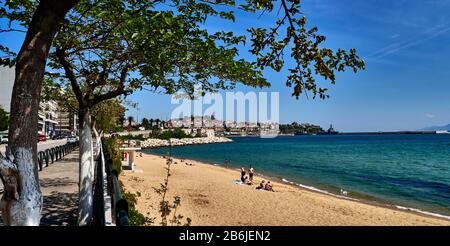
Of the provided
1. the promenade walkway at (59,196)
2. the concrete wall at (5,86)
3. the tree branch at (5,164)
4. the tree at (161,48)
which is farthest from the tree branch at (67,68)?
the concrete wall at (5,86)

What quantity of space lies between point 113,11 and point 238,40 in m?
2.05

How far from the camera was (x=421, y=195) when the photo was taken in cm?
3734

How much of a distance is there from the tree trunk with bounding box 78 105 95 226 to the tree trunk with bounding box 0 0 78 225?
5723mm

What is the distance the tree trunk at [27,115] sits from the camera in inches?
162

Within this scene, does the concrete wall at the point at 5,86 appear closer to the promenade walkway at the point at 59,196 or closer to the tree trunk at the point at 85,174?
the promenade walkway at the point at 59,196

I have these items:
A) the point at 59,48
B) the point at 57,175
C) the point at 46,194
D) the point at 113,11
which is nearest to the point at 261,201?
the point at 57,175

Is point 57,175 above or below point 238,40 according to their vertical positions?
below

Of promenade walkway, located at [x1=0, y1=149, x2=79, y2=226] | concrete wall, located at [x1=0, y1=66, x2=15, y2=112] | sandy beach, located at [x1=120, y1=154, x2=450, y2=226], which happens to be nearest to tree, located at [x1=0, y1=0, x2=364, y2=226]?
promenade walkway, located at [x1=0, y1=149, x2=79, y2=226]

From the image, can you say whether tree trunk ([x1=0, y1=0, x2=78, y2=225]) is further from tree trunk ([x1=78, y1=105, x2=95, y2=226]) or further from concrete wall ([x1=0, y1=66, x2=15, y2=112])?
concrete wall ([x1=0, y1=66, x2=15, y2=112])

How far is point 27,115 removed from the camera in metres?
4.20

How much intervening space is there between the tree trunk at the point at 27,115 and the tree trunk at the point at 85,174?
572 cm
